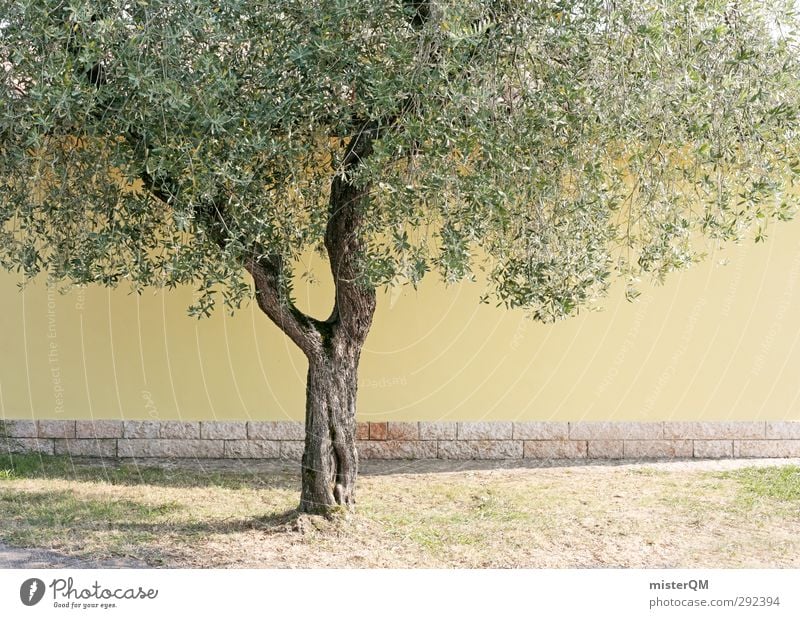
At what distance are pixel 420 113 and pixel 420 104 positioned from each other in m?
0.10

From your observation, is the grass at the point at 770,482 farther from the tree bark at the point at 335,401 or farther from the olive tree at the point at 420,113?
the tree bark at the point at 335,401

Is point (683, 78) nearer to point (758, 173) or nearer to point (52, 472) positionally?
point (758, 173)

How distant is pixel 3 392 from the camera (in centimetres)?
1165

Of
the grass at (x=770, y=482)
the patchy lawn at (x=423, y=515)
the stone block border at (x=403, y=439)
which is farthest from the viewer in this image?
the stone block border at (x=403, y=439)

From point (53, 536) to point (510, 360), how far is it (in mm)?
5641

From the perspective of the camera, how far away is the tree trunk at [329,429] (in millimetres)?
8500

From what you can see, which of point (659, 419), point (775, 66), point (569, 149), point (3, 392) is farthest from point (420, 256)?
point (3, 392)

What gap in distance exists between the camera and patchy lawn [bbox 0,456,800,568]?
822 centimetres

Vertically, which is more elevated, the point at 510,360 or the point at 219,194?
the point at 219,194

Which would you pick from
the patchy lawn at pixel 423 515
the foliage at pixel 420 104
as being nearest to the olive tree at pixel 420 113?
the foliage at pixel 420 104

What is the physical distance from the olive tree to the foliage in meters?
0.02

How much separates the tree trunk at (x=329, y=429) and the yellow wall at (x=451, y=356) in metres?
2.96

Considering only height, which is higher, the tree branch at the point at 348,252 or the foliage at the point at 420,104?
the foliage at the point at 420,104

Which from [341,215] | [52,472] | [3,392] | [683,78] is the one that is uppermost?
[683,78]
